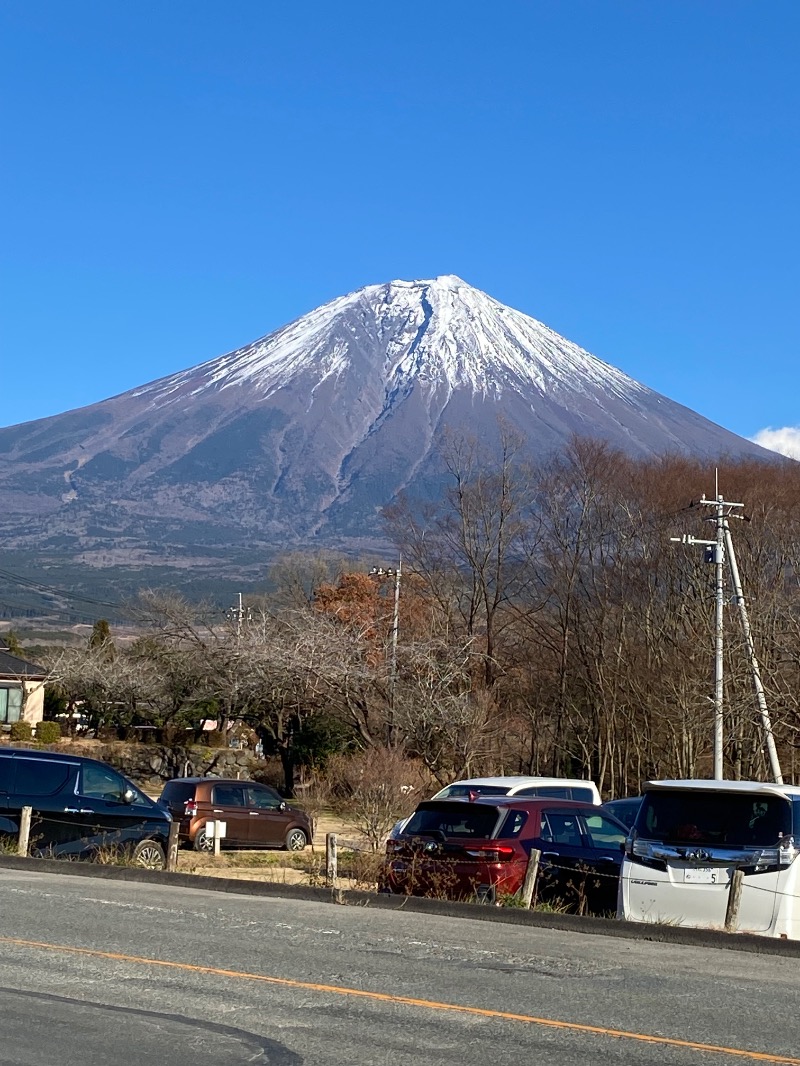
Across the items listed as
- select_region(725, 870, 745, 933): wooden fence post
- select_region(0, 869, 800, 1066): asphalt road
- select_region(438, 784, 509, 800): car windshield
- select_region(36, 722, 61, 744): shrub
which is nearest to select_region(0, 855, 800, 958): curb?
select_region(725, 870, 745, 933): wooden fence post

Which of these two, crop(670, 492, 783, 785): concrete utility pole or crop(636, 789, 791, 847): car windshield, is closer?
crop(636, 789, 791, 847): car windshield

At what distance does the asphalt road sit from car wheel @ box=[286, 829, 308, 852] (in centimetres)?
1304

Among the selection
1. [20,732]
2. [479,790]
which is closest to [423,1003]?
[479,790]

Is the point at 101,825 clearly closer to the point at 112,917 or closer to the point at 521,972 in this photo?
the point at 112,917

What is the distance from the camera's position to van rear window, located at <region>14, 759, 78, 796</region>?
1714 cm

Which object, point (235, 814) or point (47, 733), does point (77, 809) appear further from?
point (47, 733)

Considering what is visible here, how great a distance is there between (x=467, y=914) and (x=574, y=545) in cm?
3605

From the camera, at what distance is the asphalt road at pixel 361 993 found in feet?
22.5

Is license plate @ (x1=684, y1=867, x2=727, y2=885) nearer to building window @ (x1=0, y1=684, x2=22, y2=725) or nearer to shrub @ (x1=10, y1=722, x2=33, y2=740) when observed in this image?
shrub @ (x1=10, y1=722, x2=33, y2=740)

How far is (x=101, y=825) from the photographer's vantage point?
17.1 meters

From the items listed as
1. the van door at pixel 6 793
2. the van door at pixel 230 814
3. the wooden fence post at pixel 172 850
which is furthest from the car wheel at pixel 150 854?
the van door at pixel 230 814

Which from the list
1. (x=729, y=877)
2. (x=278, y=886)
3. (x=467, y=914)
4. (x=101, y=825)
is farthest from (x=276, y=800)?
(x=729, y=877)

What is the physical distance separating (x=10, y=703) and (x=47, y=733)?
32.8 ft

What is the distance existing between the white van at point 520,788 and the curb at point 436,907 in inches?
152
